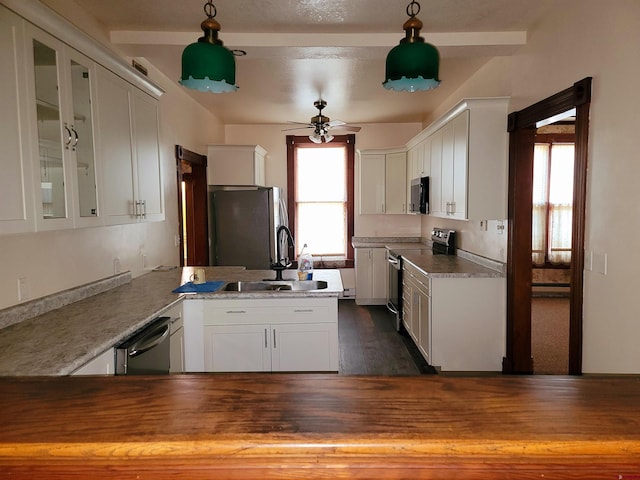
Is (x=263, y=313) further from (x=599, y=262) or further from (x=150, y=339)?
(x=599, y=262)

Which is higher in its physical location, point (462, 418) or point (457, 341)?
point (462, 418)

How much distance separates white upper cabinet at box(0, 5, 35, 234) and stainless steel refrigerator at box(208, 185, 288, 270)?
11.9ft

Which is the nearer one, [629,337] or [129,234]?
[629,337]

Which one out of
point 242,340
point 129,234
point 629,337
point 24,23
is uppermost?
point 24,23

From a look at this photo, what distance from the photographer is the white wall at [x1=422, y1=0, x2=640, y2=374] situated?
6.75 ft

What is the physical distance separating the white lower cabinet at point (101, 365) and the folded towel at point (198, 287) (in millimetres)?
983

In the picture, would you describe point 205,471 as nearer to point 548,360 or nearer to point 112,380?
point 112,380

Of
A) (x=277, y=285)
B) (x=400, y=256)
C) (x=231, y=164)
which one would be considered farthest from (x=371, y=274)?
(x=277, y=285)

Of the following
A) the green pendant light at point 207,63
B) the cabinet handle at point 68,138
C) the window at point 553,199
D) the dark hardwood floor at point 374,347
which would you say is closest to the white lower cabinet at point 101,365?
the cabinet handle at point 68,138

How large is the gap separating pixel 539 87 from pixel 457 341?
2097 millimetres

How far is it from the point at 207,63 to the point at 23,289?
1523 mm

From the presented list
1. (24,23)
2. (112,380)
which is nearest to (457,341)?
(112,380)

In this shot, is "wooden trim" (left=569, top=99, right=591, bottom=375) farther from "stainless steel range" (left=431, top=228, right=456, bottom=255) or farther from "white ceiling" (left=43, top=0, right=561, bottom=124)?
"stainless steel range" (left=431, top=228, right=456, bottom=255)

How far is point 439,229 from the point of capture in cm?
508
